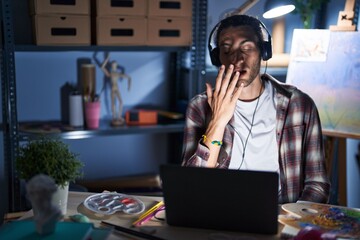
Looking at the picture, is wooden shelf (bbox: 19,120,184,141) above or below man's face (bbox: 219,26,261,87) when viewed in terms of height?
below

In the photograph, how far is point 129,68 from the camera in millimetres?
2992

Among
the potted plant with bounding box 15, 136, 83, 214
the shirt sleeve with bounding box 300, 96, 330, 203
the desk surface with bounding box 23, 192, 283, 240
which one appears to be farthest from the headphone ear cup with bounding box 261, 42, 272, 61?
the potted plant with bounding box 15, 136, 83, 214

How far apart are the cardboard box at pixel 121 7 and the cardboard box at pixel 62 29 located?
9cm

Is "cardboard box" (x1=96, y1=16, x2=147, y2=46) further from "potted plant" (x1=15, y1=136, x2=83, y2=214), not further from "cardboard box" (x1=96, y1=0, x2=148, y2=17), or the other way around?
"potted plant" (x1=15, y1=136, x2=83, y2=214)

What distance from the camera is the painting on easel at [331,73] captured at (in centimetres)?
233

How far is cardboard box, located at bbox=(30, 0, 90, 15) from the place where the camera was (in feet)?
7.88

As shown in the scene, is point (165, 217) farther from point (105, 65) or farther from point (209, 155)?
point (105, 65)

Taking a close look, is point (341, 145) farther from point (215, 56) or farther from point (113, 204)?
point (113, 204)

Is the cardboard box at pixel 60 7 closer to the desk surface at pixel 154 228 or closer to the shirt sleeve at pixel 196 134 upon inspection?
the shirt sleeve at pixel 196 134

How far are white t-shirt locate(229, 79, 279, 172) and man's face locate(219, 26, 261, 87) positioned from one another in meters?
0.10

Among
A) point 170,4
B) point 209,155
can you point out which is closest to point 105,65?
point 170,4

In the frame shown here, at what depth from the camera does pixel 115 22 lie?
8.41 ft

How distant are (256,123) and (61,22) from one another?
3.96 ft


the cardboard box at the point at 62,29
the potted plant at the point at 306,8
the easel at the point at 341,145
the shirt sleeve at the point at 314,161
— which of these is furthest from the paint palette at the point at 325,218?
the potted plant at the point at 306,8
